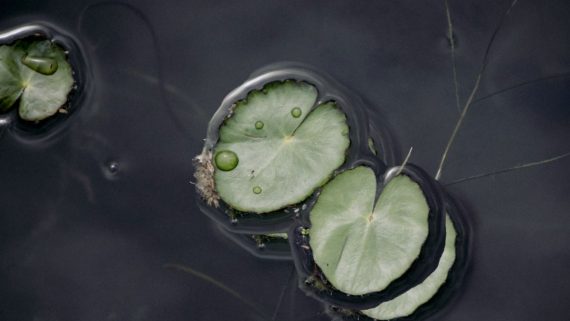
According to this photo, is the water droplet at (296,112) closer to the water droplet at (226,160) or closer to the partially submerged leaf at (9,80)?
the water droplet at (226,160)

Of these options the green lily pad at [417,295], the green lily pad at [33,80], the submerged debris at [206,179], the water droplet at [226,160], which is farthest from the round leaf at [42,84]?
the green lily pad at [417,295]

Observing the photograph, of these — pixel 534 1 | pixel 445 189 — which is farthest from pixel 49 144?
pixel 534 1

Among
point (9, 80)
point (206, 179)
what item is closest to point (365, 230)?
point (206, 179)

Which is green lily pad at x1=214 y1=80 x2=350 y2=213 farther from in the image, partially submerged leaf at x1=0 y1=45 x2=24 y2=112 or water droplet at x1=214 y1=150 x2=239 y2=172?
partially submerged leaf at x1=0 y1=45 x2=24 y2=112

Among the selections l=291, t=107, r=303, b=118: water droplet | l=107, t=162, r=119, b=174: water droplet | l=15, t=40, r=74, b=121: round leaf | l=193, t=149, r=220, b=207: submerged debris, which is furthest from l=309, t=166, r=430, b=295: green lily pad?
l=15, t=40, r=74, b=121: round leaf

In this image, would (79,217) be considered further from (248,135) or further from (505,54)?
(505,54)

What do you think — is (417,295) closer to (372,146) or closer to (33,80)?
(372,146)
